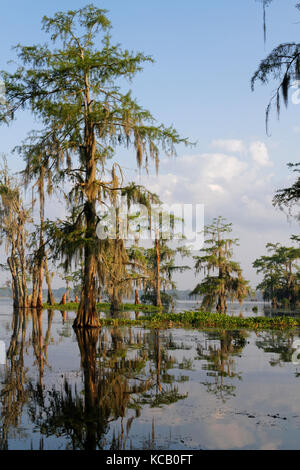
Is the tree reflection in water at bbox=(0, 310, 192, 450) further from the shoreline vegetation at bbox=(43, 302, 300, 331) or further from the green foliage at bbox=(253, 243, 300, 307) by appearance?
the green foliage at bbox=(253, 243, 300, 307)

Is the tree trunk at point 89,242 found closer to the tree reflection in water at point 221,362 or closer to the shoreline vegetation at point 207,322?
the shoreline vegetation at point 207,322

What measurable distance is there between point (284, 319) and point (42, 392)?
1839 cm

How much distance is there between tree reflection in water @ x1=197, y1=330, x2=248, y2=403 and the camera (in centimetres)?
711

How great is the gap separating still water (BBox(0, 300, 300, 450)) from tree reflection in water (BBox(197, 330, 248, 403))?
0.02m

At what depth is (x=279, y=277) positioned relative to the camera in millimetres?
66500

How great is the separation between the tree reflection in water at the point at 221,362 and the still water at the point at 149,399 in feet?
0.08

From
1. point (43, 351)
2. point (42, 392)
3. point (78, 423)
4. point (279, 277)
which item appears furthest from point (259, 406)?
point (279, 277)

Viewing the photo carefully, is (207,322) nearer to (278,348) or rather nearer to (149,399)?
(278,348)

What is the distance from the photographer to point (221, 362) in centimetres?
1000

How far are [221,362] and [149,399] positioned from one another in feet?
13.5

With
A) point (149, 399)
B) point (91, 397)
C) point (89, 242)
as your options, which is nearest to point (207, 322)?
point (89, 242)

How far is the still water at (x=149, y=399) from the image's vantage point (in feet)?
15.2

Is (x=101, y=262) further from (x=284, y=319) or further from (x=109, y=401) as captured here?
(x=109, y=401)

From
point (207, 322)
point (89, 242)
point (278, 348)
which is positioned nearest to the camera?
point (278, 348)
